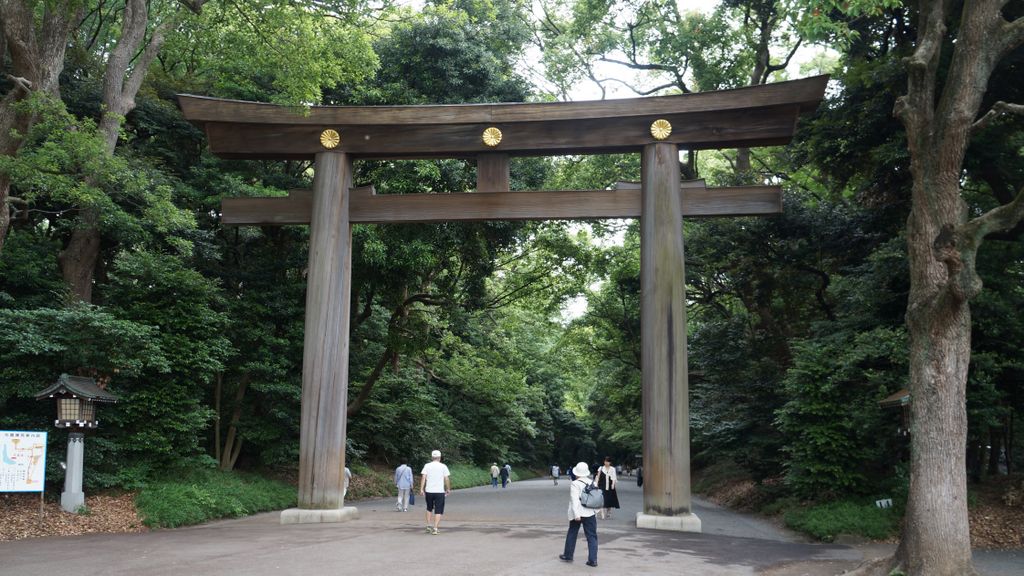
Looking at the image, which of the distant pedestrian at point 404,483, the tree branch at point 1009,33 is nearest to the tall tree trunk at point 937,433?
the tree branch at point 1009,33

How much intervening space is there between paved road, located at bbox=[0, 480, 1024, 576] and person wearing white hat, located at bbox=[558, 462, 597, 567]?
20cm

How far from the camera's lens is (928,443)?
8781mm

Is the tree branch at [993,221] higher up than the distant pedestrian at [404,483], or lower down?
higher up

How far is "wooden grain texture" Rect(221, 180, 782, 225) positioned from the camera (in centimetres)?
1343

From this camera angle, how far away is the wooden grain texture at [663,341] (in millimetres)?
12664

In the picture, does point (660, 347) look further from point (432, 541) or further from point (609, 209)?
point (432, 541)

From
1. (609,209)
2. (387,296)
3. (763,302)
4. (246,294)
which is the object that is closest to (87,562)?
(609,209)

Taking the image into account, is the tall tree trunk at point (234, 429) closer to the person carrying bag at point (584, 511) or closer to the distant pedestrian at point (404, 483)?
the distant pedestrian at point (404, 483)

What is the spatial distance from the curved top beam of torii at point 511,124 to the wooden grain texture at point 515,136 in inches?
0.7

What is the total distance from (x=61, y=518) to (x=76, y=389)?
7.08 feet

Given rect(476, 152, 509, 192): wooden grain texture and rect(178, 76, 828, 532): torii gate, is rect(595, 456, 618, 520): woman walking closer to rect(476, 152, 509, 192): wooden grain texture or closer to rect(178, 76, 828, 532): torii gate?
rect(178, 76, 828, 532): torii gate

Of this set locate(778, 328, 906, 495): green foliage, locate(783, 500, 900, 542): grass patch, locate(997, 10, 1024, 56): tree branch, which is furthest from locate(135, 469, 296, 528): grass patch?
locate(997, 10, 1024, 56): tree branch

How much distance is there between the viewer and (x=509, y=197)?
13.9 metres

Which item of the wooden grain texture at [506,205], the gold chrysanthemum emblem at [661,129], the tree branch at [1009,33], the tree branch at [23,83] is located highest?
the tree branch at [23,83]
